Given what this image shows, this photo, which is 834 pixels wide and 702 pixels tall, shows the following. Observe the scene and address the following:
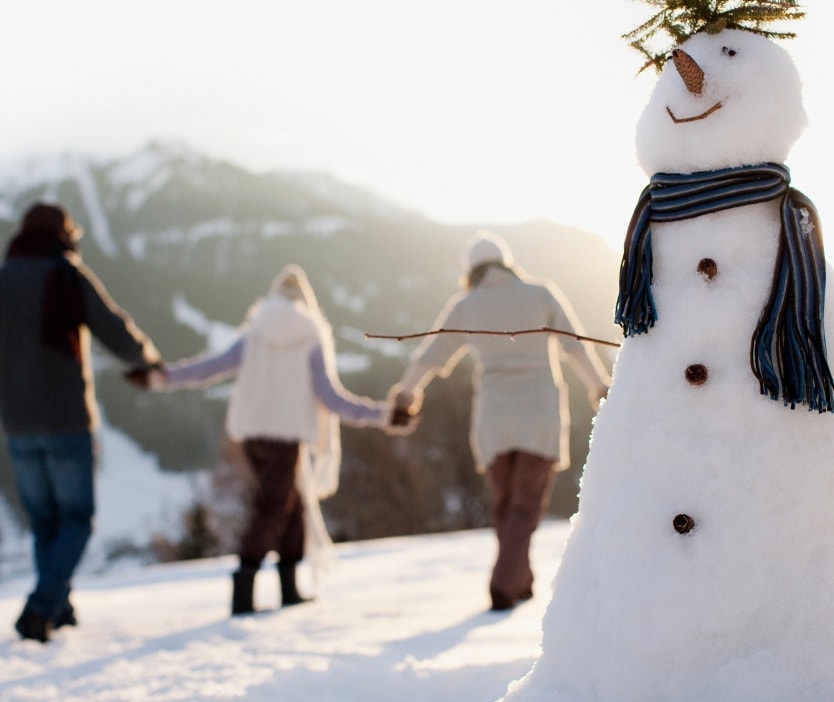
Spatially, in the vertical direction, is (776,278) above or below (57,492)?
above

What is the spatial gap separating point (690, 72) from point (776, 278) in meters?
0.51

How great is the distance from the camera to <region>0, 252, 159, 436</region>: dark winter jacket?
12.2 feet

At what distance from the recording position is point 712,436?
5.77 feet

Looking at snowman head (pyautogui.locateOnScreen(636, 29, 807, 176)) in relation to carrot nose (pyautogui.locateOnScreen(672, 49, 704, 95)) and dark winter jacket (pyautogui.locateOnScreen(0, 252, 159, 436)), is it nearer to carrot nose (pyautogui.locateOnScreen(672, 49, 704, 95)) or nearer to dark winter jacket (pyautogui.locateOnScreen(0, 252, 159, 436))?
carrot nose (pyautogui.locateOnScreen(672, 49, 704, 95))

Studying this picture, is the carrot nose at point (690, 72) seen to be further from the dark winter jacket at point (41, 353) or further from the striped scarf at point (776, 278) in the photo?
the dark winter jacket at point (41, 353)

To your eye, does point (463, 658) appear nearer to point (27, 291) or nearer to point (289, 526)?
point (289, 526)

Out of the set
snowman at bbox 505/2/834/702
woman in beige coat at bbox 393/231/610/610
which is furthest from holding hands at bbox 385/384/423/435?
snowman at bbox 505/2/834/702

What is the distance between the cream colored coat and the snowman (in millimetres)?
1950

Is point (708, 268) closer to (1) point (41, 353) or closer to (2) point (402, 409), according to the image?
(2) point (402, 409)

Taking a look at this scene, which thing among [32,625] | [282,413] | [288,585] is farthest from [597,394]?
[32,625]

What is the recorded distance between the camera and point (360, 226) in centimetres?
7194

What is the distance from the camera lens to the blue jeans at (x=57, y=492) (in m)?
3.71

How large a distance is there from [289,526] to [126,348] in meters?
1.34

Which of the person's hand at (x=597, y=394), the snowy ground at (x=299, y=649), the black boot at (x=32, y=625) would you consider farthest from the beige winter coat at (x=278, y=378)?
the person's hand at (x=597, y=394)
